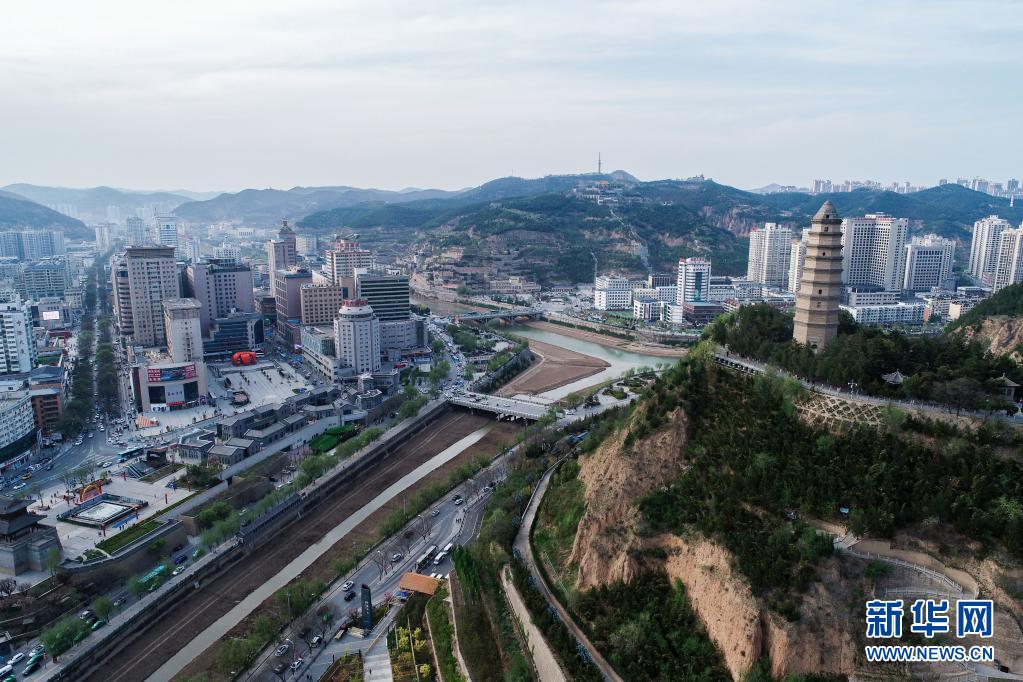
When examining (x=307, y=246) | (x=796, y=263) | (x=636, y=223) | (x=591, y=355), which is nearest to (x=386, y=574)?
(x=591, y=355)

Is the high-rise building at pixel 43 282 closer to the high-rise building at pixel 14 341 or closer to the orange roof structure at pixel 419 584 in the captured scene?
the high-rise building at pixel 14 341

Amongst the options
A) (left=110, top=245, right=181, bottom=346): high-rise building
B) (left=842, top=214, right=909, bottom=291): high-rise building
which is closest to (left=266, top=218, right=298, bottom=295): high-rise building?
(left=110, top=245, right=181, bottom=346): high-rise building

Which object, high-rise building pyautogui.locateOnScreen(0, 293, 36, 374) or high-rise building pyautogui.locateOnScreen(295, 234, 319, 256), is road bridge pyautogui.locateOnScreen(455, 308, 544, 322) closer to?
high-rise building pyautogui.locateOnScreen(0, 293, 36, 374)

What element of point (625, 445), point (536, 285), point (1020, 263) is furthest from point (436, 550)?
point (1020, 263)

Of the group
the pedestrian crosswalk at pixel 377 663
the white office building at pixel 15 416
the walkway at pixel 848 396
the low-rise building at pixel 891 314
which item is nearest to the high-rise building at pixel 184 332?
the white office building at pixel 15 416

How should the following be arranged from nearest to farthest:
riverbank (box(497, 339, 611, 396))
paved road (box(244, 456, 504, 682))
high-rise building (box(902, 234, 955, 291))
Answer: paved road (box(244, 456, 504, 682)) < riverbank (box(497, 339, 611, 396)) < high-rise building (box(902, 234, 955, 291))

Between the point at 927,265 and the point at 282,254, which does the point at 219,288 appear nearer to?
the point at 282,254

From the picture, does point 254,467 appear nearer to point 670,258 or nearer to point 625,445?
point 625,445
